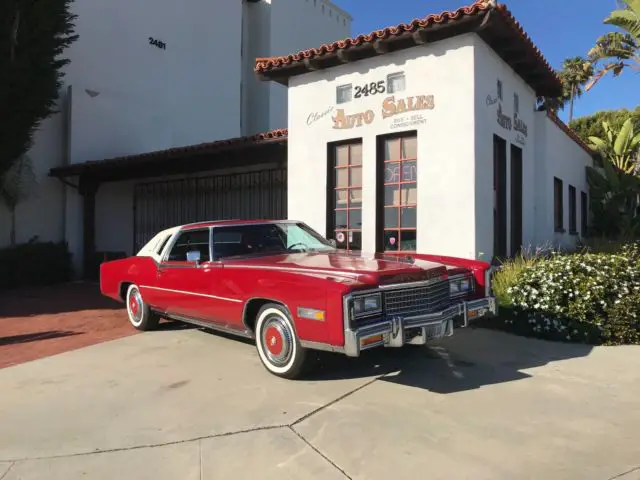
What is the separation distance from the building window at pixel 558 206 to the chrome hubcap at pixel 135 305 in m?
9.90

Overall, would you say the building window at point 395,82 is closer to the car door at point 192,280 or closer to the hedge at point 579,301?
the hedge at point 579,301

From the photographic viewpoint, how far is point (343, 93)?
910 cm

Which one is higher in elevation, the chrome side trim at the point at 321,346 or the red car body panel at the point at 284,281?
the red car body panel at the point at 284,281

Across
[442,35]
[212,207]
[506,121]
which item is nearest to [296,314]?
[442,35]

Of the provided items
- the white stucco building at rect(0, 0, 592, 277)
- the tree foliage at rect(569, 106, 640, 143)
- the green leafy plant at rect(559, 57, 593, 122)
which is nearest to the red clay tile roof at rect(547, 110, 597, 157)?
the white stucco building at rect(0, 0, 592, 277)

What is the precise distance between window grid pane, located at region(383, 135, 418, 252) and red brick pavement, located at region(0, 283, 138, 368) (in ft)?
14.6

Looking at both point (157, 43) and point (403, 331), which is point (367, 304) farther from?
point (157, 43)

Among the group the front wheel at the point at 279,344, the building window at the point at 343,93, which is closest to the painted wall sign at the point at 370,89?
the building window at the point at 343,93

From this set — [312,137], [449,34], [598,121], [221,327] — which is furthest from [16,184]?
[598,121]

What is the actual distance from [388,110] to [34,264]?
10521 mm

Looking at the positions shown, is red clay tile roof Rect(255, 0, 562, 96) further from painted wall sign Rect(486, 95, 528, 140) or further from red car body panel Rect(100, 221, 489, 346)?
red car body panel Rect(100, 221, 489, 346)

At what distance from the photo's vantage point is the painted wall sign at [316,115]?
30.3 ft

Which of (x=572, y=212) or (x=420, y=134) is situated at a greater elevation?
(x=420, y=134)

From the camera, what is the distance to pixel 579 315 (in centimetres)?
625
